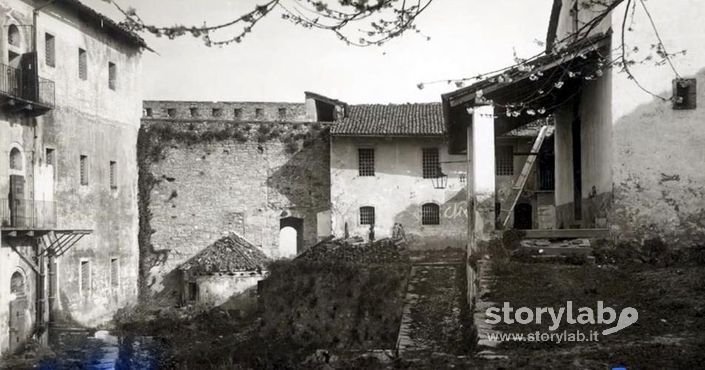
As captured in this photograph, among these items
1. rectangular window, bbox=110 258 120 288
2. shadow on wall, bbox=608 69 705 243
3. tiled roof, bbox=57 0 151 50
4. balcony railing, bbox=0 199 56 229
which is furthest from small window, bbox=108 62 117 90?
shadow on wall, bbox=608 69 705 243

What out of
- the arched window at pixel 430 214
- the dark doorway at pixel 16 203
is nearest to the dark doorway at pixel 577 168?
the arched window at pixel 430 214

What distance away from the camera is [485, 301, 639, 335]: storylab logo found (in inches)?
364

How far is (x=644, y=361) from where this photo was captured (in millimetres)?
7590

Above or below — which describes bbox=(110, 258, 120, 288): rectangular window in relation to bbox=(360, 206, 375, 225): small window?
below

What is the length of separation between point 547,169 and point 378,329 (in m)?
17.1

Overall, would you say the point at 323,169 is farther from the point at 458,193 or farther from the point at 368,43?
the point at 368,43

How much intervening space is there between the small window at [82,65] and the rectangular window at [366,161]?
11.1 meters

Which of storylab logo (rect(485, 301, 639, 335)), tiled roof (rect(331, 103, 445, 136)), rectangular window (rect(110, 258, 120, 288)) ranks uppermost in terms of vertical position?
tiled roof (rect(331, 103, 445, 136))

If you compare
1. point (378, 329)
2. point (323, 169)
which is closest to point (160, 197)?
point (323, 169)

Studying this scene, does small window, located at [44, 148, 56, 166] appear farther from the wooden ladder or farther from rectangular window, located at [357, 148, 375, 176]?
the wooden ladder

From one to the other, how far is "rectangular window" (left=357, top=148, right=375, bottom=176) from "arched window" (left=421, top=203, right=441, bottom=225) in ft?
8.70

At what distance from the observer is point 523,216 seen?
31.3 meters

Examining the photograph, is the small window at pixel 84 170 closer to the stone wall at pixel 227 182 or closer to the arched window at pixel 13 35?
the arched window at pixel 13 35

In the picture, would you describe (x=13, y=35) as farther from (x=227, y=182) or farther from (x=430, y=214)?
(x=430, y=214)
